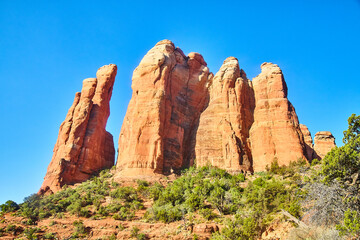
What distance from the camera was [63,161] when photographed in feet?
144

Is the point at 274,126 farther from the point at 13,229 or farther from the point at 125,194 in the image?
the point at 13,229

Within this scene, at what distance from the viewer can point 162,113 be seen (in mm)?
46906

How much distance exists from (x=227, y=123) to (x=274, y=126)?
24.5 feet

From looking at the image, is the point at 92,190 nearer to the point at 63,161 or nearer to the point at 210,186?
the point at 63,161

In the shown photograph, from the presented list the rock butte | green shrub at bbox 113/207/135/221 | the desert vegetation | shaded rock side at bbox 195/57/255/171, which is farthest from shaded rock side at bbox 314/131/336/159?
green shrub at bbox 113/207/135/221

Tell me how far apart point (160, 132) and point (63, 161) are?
1528 centimetres

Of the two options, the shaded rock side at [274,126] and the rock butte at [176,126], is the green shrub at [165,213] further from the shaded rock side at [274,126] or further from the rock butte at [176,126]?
the shaded rock side at [274,126]

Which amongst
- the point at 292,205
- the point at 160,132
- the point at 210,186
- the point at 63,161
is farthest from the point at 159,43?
the point at 292,205

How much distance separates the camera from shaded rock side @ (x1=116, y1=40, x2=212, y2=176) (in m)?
43.3

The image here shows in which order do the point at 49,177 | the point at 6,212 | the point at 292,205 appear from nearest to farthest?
1. the point at 292,205
2. the point at 6,212
3. the point at 49,177

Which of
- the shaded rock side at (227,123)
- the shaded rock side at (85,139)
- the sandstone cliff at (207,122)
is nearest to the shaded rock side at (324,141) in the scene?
the sandstone cliff at (207,122)

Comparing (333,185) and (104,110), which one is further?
→ (104,110)

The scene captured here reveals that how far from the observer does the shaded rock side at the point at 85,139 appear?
4378 centimetres

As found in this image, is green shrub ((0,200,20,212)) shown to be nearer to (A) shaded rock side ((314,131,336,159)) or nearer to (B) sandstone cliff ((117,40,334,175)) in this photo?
(B) sandstone cliff ((117,40,334,175))
